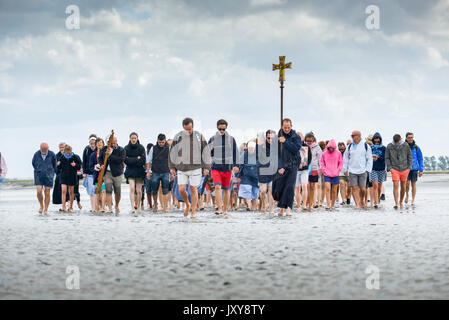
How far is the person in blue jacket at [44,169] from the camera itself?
1502cm

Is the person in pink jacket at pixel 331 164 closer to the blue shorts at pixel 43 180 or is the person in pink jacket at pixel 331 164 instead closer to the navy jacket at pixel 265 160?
the navy jacket at pixel 265 160

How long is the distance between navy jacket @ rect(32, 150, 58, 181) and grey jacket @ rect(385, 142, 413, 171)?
915 centimetres

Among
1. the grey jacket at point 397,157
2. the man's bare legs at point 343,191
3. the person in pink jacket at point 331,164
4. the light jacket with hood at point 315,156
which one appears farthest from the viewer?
the man's bare legs at point 343,191

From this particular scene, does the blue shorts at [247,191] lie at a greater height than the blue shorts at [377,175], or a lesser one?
lesser

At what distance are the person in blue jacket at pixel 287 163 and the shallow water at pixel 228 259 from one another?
1.56 metres

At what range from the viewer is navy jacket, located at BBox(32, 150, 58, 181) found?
15.0 metres

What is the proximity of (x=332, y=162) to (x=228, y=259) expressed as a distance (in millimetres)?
9466

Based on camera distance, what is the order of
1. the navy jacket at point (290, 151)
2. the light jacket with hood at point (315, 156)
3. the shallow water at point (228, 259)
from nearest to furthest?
1. the shallow water at point (228, 259)
2. the navy jacket at point (290, 151)
3. the light jacket with hood at point (315, 156)

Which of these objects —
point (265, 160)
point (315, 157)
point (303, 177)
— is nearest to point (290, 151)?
point (265, 160)

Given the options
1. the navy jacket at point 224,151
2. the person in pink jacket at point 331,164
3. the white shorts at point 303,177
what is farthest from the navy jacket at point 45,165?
the person in pink jacket at point 331,164

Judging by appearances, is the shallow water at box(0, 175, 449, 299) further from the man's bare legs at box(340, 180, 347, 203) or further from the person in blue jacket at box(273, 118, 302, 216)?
the man's bare legs at box(340, 180, 347, 203)

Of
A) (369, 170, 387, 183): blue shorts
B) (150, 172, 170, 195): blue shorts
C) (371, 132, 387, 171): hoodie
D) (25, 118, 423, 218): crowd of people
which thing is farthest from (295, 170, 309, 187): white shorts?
(150, 172, 170, 195): blue shorts

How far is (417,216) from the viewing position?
12.9 m
